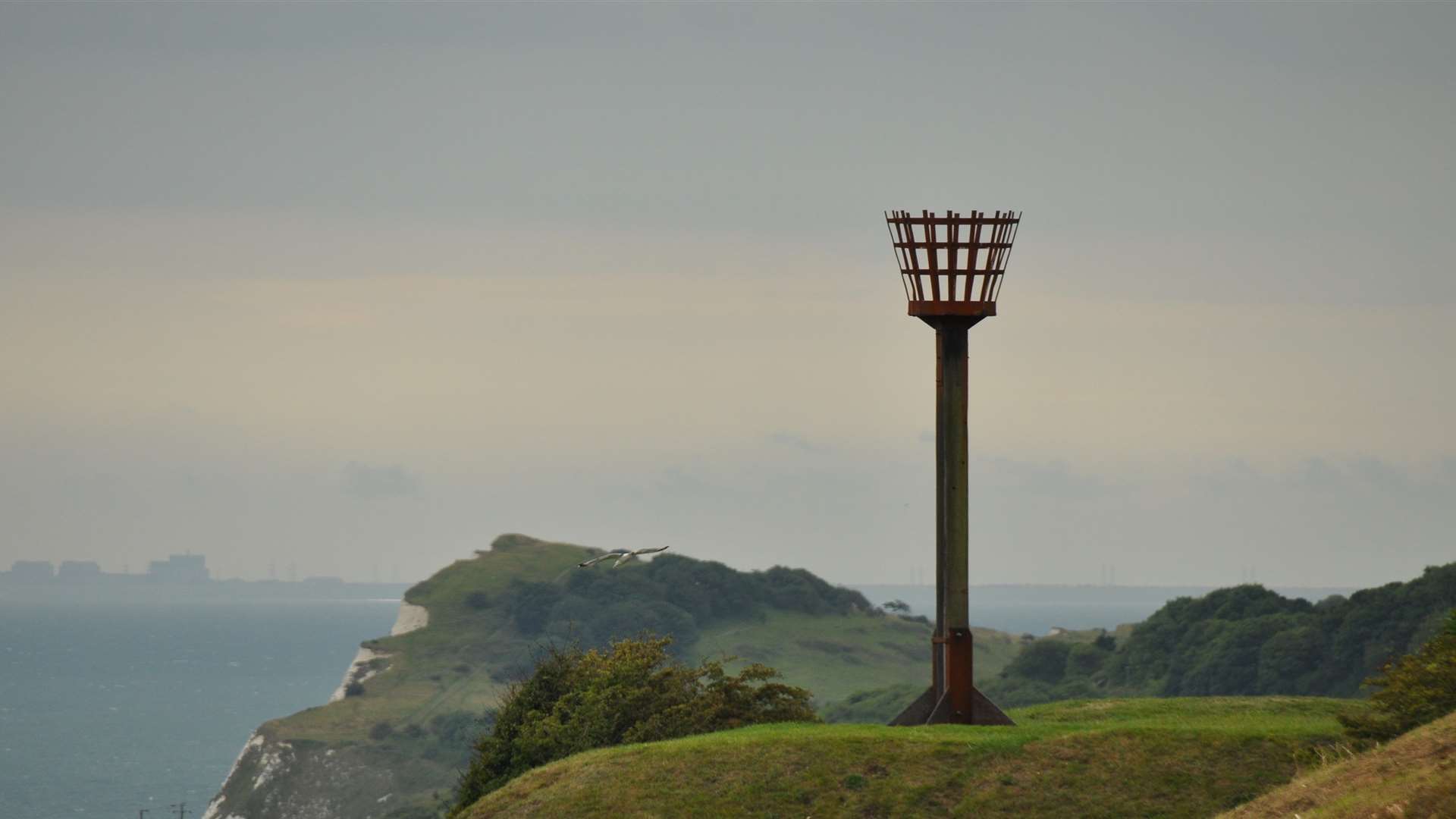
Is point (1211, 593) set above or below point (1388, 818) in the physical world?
above

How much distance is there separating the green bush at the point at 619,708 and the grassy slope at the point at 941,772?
3948mm

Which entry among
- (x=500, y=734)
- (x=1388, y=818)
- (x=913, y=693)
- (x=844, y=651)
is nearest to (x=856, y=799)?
(x=1388, y=818)

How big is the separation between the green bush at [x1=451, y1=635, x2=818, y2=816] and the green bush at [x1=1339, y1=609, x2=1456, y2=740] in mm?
12896

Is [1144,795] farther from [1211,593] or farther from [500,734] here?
[1211,593]

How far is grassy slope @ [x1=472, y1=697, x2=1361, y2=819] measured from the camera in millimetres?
28875

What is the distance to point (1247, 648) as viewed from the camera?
113 m

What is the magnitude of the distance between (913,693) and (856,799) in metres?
116

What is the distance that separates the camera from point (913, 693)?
470 ft

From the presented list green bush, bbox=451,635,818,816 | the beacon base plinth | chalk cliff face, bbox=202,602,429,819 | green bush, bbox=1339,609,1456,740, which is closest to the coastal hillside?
chalk cliff face, bbox=202,602,429,819

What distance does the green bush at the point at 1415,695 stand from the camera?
27.5m

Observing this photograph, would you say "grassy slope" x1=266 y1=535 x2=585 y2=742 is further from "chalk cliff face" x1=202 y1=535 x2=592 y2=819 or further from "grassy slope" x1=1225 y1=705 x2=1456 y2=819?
"grassy slope" x1=1225 y1=705 x2=1456 y2=819

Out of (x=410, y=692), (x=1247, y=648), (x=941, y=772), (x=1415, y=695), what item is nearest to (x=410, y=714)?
(x=410, y=692)

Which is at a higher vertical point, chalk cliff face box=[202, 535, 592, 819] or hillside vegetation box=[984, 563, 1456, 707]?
hillside vegetation box=[984, 563, 1456, 707]

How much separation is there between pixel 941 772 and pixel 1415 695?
7.97 metres
